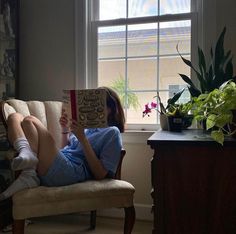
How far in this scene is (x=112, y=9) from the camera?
266 cm

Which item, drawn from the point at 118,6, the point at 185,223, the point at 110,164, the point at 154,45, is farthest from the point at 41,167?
the point at 118,6

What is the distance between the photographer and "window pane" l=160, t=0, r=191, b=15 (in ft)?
8.15

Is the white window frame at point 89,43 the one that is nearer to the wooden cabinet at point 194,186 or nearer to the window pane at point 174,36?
the window pane at point 174,36

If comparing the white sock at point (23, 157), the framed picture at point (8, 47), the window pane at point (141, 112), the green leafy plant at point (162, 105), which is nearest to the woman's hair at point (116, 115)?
the green leafy plant at point (162, 105)

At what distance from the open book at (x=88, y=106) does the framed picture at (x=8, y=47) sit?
0.95 m

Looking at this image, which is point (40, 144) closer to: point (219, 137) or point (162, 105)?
point (162, 105)

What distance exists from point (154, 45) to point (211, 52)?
565mm

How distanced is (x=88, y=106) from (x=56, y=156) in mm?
383

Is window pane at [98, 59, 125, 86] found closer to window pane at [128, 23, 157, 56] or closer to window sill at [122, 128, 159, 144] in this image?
window pane at [128, 23, 157, 56]

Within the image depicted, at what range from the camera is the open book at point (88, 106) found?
1798mm

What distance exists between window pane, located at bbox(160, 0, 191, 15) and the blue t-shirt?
115cm

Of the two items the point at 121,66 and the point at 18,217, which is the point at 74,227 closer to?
the point at 18,217

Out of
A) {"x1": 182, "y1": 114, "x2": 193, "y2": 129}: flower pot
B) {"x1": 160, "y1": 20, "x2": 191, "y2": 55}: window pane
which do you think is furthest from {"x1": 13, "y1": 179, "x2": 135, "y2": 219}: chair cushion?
{"x1": 160, "y1": 20, "x2": 191, "y2": 55}: window pane

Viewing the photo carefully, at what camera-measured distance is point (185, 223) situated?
131cm
